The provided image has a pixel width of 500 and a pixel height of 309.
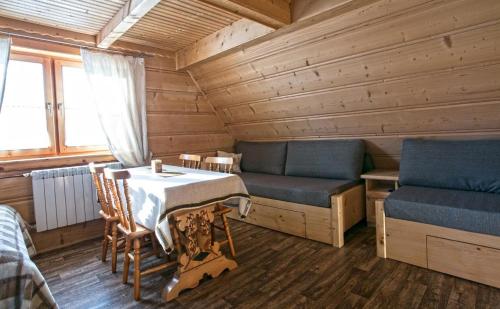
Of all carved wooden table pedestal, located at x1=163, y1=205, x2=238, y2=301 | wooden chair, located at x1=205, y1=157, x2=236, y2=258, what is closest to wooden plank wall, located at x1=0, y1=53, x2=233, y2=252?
wooden chair, located at x1=205, y1=157, x2=236, y2=258

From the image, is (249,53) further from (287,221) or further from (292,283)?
(292,283)

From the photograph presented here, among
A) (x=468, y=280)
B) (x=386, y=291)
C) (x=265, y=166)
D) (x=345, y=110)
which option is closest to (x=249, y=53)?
(x=345, y=110)

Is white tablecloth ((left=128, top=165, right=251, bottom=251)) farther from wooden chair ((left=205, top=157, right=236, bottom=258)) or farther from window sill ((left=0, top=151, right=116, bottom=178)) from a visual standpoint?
window sill ((left=0, top=151, right=116, bottom=178))

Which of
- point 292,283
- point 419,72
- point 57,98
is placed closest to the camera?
point 292,283

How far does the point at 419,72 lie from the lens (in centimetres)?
237

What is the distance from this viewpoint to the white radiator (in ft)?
8.71

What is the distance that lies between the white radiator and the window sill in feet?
0.44

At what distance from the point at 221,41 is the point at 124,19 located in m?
0.97

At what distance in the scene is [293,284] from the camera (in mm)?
2025

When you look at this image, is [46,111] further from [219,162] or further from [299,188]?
[299,188]

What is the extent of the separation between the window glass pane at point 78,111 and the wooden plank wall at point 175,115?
624 millimetres

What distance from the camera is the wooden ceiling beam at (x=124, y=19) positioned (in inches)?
83.1

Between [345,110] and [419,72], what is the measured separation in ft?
2.71

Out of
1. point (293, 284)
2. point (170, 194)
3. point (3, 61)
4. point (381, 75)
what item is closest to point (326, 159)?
point (381, 75)
